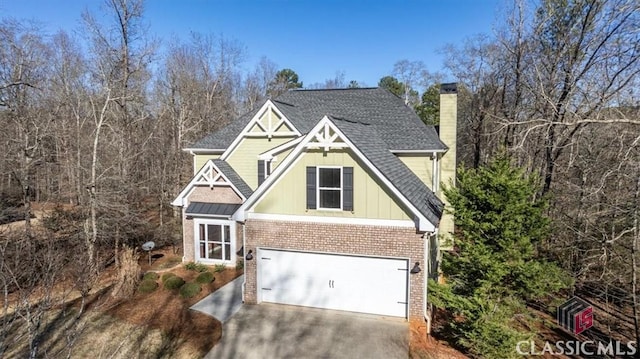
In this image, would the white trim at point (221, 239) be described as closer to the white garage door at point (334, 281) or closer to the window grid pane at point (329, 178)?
the white garage door at point (334, 281)

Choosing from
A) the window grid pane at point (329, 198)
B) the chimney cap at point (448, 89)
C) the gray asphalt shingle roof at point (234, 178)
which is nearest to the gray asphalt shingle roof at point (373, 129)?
the gray asphalt shingle roof at point (234, 178)

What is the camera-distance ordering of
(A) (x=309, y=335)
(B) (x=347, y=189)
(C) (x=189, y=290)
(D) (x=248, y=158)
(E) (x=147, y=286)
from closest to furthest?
(A) (x=309, y=335) < (B) (x=347, y=189) < (C) (x=189, y=290) < (E) (x=147, y=286) < (D) (x=248, y=158)

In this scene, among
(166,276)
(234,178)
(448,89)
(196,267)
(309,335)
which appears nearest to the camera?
(309,335)

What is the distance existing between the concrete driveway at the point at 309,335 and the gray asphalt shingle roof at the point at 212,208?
5431 mm

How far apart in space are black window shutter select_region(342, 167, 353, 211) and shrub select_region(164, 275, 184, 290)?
7668 mm

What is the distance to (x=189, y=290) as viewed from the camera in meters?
13.9

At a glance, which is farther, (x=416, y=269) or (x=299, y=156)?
(x=299, y=156)

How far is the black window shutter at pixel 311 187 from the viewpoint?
12.1 m

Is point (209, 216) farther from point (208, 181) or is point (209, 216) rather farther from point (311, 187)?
point (311, 187)

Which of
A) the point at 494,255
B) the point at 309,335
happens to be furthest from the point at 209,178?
the point at 494,255

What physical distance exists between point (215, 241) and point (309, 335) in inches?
326

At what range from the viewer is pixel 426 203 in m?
12.5

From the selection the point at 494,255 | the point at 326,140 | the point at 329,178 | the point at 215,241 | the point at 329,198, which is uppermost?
the point at 326,140

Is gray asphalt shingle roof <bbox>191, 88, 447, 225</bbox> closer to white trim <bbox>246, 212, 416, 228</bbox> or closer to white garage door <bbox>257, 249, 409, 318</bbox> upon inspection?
white trim <bbox>246, 212, 416, 228</bbox>
